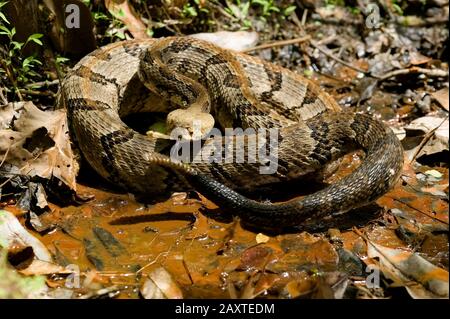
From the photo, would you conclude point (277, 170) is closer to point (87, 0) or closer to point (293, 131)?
point (293, 131)

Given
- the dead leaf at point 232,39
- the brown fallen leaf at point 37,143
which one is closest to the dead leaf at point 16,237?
the brown fallen leaf at point 37,143

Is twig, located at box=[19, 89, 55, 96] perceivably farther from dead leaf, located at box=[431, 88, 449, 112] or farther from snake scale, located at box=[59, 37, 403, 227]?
dead leaf, located at box=[431, 88, 449, 112]

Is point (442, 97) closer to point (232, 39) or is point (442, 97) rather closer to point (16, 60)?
point (232, 39)

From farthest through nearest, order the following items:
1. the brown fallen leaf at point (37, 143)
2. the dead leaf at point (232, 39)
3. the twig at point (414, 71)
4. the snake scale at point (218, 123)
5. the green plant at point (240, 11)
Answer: the green plant at point (240, 11) → the twig at point (414, 71) → the dead leaf at point (232, 39) → the brown fallen leaf at point (37, 143) → the snake scale at point (218, 123)

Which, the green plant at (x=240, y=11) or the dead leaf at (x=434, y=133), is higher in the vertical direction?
the green plant at (x=240, y=11)

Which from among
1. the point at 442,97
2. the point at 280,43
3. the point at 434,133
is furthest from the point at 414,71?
the point at 280,43

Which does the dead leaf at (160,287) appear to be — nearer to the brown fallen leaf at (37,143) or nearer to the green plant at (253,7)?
the brown fallen leaf at (37,143)
